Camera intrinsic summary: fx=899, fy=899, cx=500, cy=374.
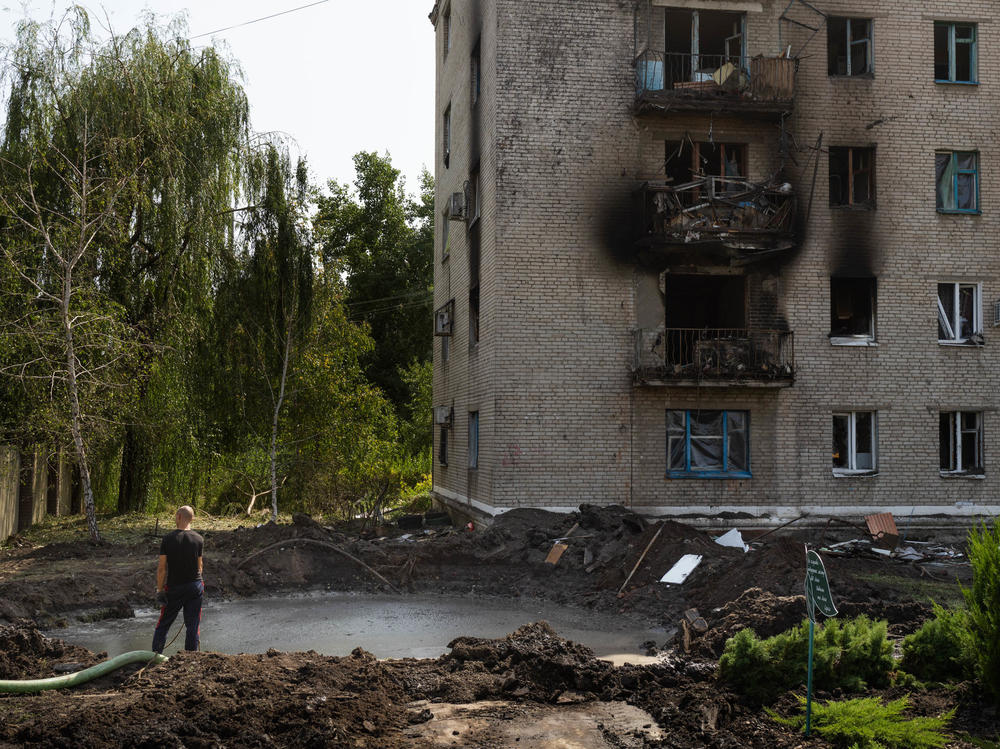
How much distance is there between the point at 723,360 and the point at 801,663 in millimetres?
11381

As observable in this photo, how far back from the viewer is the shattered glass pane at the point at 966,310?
1948cm

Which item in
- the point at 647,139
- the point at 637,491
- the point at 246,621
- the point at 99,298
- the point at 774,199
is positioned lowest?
the point at 246,621

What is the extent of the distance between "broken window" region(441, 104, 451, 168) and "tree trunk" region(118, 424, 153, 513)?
37.2 ft

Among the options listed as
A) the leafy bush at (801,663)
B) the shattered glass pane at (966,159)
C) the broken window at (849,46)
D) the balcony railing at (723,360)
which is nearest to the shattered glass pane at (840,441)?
the balcony railing at (723,360)

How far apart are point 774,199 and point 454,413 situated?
9.44 metres

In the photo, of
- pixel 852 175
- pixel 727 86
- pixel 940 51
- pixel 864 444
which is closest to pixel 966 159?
pixel 940 51

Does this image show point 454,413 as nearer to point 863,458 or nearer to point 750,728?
point 863,458

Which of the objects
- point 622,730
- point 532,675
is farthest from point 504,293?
point 622,730

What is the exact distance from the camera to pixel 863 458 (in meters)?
19.2

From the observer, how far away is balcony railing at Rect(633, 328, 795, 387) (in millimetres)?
18062

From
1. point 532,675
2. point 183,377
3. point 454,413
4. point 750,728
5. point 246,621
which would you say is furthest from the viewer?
point 454,413

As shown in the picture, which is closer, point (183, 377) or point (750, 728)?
point (750, 728)

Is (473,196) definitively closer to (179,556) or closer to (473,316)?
(473,316)

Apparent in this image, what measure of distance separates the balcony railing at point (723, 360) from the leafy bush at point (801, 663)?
417 inches
